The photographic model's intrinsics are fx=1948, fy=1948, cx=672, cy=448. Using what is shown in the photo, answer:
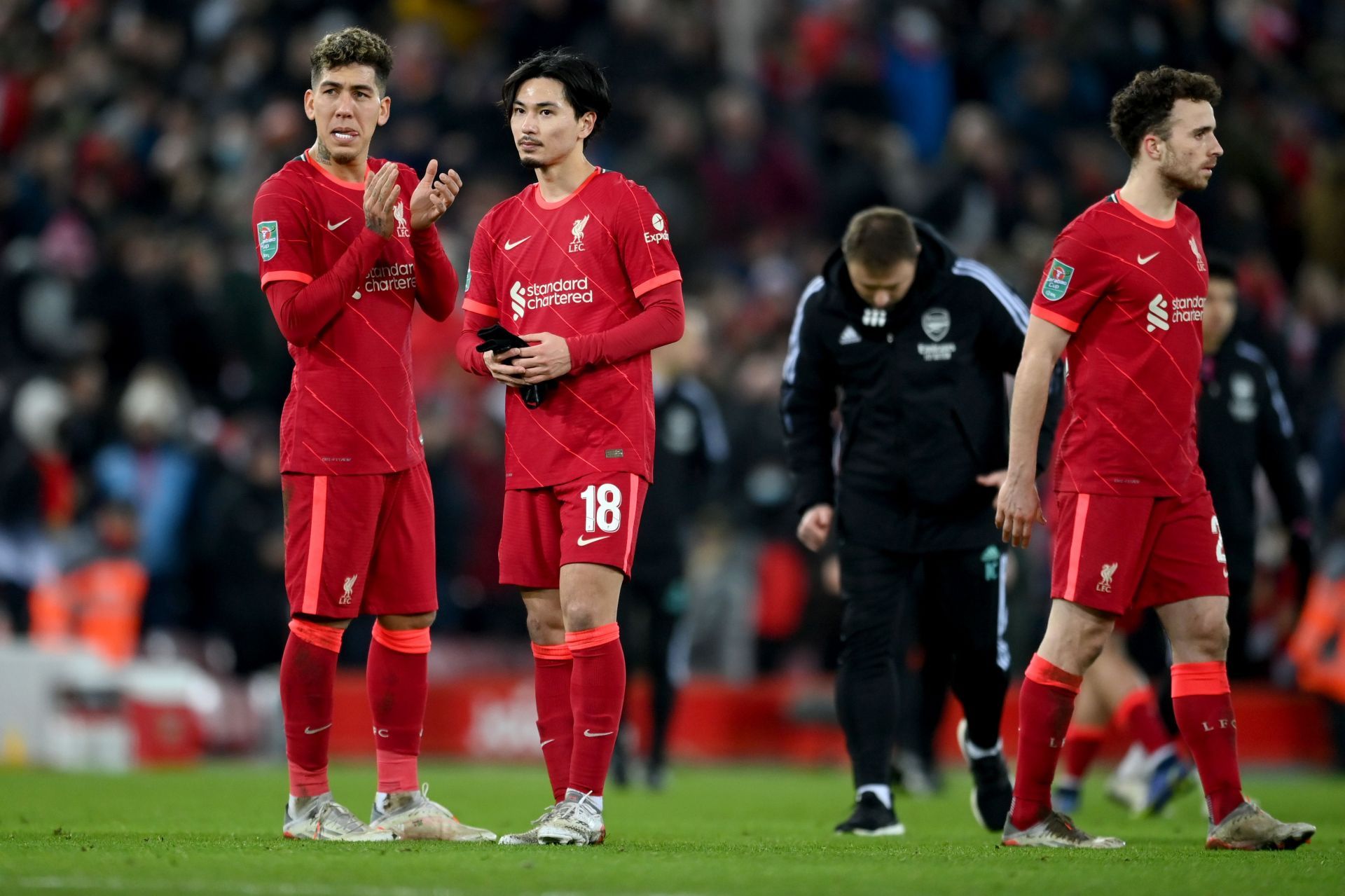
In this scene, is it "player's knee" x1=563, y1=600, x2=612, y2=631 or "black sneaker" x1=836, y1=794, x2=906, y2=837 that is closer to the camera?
"player's knee" x1=563, y1=600, x2=612, y2=631

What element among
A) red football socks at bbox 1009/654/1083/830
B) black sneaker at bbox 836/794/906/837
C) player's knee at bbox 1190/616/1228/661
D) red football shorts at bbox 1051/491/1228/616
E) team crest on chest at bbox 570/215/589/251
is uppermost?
team crest on chest at bbox 570/215/589/251

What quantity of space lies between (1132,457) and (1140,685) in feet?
11.1

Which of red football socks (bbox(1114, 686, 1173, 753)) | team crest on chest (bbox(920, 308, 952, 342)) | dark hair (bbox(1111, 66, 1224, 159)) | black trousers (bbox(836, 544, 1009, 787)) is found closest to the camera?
dark hair (bbox(1111, 66, 1224, 159))

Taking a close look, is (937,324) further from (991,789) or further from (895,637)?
(991,789)

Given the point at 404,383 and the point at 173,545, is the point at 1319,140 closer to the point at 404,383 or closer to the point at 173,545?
the point at 173,545

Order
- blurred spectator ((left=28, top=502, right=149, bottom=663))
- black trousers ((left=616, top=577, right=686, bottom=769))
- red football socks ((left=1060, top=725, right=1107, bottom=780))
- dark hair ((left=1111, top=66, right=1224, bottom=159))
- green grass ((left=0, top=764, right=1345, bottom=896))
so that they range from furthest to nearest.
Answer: blurred spectator ((left=28, top=502, right=149, bottom=663)) < black trousers ((left=616, top=577, right=686, bottom=769)) < red football socks ((left=1060, top=725, right=1107, bottom=780)) < dark hair ((left=1111, top=66, right=1224, bottom=159)) < green grass ((left=0, top=764, right=1345, bottom=896))

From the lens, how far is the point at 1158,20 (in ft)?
60.8

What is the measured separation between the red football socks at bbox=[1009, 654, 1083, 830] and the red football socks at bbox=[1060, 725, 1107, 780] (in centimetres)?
271

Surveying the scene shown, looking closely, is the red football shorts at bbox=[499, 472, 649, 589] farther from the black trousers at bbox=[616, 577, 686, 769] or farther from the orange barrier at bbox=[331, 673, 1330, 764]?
the orange barrier at bbox=[331, 673, 1330, 764]

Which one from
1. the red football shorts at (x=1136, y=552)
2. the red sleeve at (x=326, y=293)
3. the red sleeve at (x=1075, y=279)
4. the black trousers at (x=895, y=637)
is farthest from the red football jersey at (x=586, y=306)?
the black trousers at (x=895, y=637)

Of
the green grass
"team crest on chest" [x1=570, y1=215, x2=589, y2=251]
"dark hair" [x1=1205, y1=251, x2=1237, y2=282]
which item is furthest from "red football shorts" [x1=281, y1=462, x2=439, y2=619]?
"dark hair" [x1=1205, y1=251, x2=1237, y2=282]

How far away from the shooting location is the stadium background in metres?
15.0

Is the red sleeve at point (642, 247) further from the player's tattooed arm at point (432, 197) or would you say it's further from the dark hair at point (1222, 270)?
the dark hair at point (1222, 270)

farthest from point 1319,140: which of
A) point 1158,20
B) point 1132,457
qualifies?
point 1132,457
